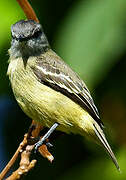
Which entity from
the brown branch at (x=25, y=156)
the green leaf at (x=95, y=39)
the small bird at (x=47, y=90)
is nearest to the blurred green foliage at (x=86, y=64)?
the green leaf at (x=95, y=39)

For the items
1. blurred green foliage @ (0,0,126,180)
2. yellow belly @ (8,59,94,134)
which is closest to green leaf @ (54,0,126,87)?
blurred green foliage @ (0,0,126,180)

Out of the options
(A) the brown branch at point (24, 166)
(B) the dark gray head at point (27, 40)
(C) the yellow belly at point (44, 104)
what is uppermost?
(B) the dark gray head at point (27, 40)

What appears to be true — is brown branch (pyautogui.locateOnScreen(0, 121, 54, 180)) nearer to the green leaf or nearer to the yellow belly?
the yellow belly

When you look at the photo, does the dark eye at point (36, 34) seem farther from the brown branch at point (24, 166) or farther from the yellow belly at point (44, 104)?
the brown branch at point (24, 166)

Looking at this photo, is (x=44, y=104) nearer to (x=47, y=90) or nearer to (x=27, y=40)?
(x=47, y=90)

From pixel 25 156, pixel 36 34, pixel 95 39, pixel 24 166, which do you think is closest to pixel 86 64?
pixel 95 39

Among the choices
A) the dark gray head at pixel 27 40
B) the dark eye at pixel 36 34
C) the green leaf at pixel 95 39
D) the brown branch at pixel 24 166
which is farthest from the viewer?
the dark eye at pixel 36 34

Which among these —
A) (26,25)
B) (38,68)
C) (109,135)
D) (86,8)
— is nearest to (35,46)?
(38,68)

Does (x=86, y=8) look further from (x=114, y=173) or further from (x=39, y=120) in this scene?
(x=114, y=173)
